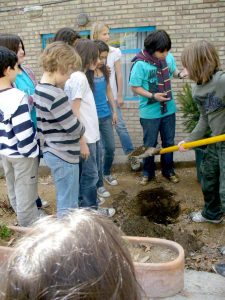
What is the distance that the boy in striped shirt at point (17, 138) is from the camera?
3.02 metres

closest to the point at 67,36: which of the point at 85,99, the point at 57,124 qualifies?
the point at 85,99

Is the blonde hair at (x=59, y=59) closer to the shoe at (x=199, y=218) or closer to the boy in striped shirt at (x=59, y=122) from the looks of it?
the boy in striped shirt at (x=59, y=122)

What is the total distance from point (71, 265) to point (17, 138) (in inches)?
88.5

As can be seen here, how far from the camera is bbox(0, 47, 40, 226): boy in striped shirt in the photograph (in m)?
3.02

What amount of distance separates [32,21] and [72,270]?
638 cm

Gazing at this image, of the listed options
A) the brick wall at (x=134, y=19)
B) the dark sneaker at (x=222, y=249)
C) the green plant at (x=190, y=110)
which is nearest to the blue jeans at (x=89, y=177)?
the dark sneaker at (x=222, y=249)

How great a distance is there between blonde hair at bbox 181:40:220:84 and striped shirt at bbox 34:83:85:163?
104cm

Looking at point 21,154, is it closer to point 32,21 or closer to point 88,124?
point 88,124

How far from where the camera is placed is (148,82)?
14.3 feet

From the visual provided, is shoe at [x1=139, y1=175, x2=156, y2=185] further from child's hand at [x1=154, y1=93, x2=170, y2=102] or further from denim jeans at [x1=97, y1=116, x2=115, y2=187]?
child's hand at [x1=154, y1=93, x2=170, y2=102]

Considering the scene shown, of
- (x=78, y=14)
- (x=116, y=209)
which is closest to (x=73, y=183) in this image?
(x=116, y=209)

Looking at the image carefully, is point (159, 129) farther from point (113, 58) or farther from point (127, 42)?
point (127, 42)

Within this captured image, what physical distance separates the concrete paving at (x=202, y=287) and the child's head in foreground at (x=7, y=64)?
2.02m

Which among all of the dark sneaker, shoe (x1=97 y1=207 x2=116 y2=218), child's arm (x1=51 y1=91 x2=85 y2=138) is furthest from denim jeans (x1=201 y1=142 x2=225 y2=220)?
child's arm (x1=51 y1=91 x2=85 y2=138)
